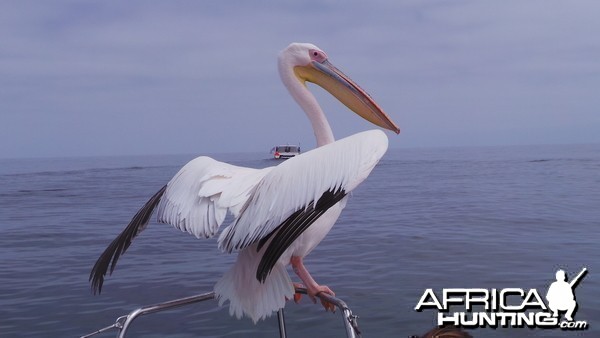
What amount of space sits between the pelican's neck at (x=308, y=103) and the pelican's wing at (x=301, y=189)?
52cm

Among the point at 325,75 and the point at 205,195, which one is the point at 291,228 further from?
the point at 325,75

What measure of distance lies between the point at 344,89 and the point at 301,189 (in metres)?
1.01

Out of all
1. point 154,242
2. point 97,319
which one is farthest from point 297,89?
point 154,242

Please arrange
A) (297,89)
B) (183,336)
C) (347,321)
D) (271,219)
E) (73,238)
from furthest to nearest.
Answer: (73,238)
(183,336)
(297,89)
(271,219)
(347,321)

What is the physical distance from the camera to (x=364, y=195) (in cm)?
2261

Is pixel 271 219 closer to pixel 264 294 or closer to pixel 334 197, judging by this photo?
pixel 334 197

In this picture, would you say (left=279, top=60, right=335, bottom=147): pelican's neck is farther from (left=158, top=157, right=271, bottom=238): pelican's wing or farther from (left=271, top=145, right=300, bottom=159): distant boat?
(left=271, top=145, right=300, bottom=159): distant boat

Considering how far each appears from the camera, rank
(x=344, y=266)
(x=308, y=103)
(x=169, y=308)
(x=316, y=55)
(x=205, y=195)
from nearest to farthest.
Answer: (x=169, y=308) < (x=205, y=195) < (x=308, y=103) < (x=316, y=55) < (x=344, y=266)

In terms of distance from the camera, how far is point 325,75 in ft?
10.5

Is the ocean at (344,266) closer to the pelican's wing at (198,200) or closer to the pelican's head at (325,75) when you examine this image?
the pelican's wing at (198,200)

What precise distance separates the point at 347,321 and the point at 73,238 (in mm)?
12168

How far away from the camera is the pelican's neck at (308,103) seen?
9.80 feet

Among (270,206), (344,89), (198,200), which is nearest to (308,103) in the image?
(344,89)

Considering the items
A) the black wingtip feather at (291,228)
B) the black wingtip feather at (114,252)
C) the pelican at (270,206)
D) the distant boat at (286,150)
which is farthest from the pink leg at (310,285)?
the distant boat at (286,150)
